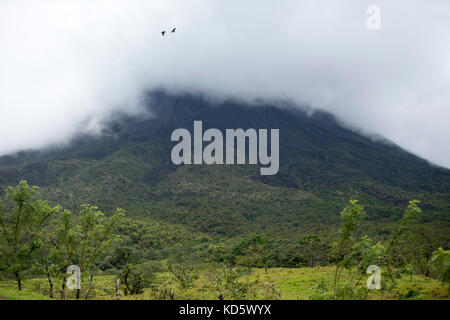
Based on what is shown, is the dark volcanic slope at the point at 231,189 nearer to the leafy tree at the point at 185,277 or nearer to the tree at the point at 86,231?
the leafy tree at the point at 185,277

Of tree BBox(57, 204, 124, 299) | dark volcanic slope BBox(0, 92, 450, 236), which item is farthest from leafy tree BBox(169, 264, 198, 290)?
dark volcanic slope BBox(0, 92, 450, 236)

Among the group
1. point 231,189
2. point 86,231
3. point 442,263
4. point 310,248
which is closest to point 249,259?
point 310,248

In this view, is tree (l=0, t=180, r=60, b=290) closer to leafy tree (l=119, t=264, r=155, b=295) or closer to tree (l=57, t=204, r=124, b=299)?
tree (l=57, t=204, r=124, b=299)

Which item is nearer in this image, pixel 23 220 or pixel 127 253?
pixel 23 220

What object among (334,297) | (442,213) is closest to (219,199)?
(442,213)

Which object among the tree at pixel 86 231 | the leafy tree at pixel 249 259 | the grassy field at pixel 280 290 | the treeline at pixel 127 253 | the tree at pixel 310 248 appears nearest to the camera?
the treeline at pixel 127 253

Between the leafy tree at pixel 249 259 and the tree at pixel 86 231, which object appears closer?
the tree at pixel 86 231

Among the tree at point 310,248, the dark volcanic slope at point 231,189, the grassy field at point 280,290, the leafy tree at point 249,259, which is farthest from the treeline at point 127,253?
the dark volcanic slope at point 231,189

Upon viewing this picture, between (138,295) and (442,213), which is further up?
(442,213)

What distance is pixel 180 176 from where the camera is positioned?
178250 millimetres

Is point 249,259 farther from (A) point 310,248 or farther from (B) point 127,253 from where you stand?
(B) point 127,253
